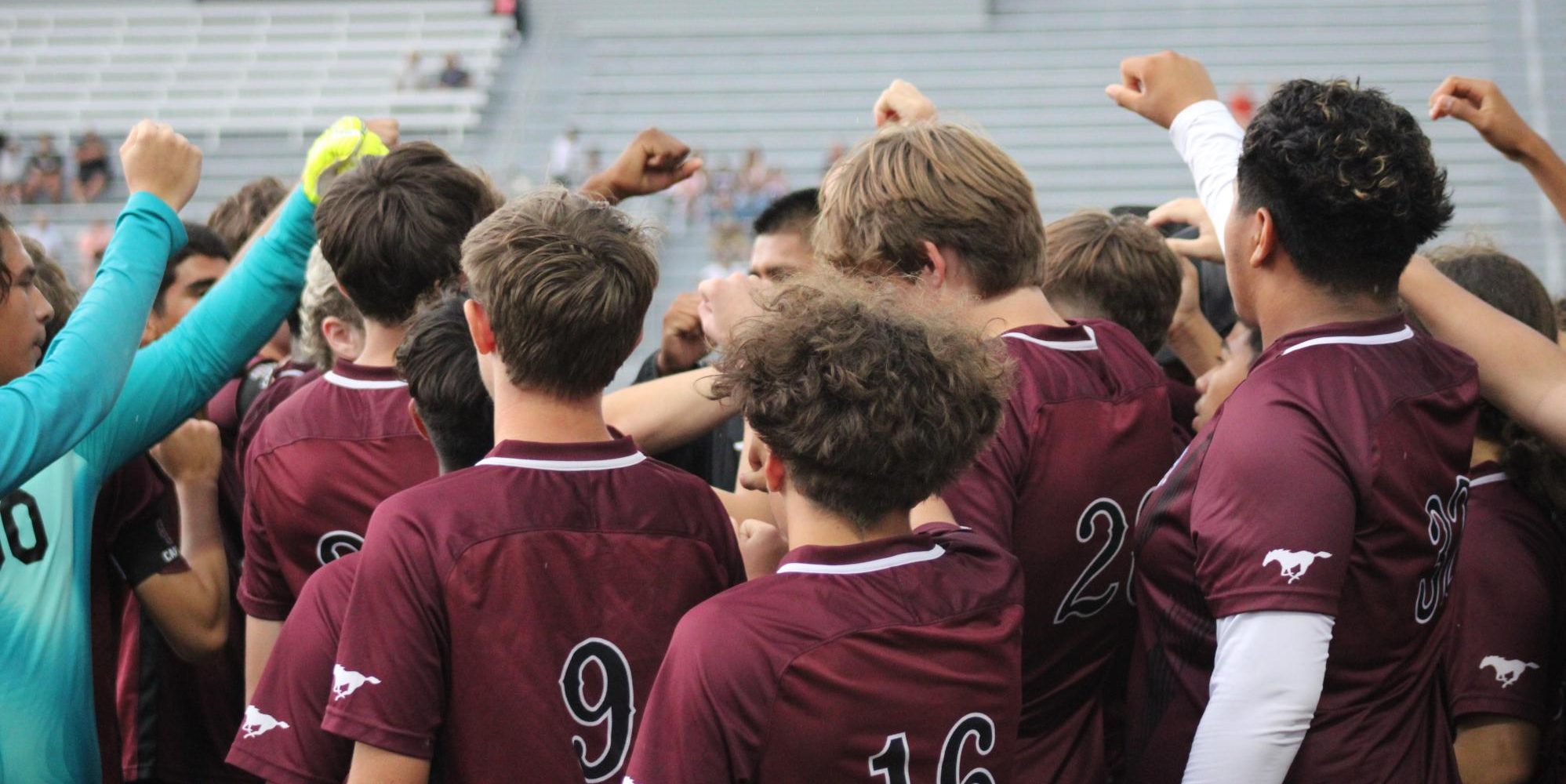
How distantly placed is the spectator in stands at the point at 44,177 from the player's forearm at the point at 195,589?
65.8 feet

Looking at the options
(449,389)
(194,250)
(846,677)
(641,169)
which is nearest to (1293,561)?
(846,677)

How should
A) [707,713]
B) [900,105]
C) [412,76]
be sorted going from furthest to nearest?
[412,76] → [900,105] → [707,713]

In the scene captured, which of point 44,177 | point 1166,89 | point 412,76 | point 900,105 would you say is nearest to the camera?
point 1166,89

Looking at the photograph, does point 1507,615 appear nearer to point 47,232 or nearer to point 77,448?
point 77,448

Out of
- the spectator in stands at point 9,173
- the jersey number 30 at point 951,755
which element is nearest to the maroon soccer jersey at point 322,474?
the jersey number 30 at point 951,755

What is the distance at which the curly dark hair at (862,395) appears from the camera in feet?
5.82

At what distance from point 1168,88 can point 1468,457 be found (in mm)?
871

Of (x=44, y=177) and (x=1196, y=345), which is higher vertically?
(x=1196, y=345)

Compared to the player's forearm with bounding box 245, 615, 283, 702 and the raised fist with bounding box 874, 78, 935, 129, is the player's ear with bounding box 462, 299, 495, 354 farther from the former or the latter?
the raised fist with bounding box 874, 78, 935, 129

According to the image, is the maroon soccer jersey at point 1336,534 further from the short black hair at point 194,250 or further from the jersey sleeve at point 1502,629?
the short black hair at point 194,250

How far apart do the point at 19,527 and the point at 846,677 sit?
1.41 meters

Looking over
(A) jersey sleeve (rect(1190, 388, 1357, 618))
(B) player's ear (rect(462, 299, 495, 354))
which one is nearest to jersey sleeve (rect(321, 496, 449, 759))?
(B) player's ear (rect(462, 299, 495, 354))

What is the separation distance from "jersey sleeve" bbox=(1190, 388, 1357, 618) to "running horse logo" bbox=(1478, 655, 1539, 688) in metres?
0.79

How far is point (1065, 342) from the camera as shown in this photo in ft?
7.61
